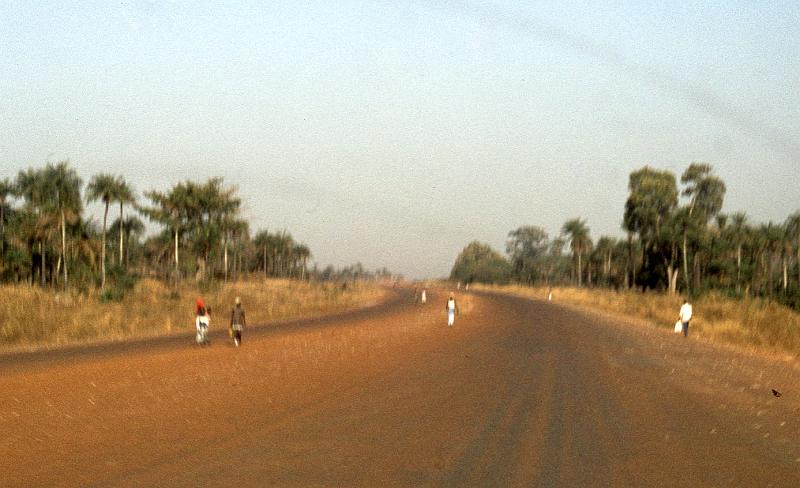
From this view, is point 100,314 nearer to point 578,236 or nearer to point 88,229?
point 88,229

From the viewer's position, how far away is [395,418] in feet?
37.0

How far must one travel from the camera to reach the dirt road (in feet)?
26.5

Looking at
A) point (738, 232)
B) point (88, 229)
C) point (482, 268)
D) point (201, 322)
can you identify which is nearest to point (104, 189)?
point (88, 229)

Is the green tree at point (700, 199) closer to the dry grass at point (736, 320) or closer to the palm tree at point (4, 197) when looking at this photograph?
the dry grass at point (736, 320)

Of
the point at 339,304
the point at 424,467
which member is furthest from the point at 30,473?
the point at 339,304

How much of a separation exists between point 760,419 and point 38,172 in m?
62.7

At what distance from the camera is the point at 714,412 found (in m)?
12.4

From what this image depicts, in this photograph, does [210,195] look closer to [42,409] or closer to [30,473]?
[42,409]

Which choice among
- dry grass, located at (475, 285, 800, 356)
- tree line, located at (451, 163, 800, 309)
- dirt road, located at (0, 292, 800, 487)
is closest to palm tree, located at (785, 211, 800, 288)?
tree line, located at (451, 163, 800, 309)

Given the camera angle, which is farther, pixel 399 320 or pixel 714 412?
pixel 399 320

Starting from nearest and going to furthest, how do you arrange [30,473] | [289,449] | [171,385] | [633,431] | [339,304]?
[30,473] → [289,449] → [633,431] → [171,385] → [339,304]

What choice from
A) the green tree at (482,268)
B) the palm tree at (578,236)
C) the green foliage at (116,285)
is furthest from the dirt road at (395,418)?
the green tree at (482,268)

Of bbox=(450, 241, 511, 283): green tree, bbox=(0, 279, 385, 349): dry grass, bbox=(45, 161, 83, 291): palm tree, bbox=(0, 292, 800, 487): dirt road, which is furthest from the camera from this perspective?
bbox=(450, 241, 511, 283): green tree

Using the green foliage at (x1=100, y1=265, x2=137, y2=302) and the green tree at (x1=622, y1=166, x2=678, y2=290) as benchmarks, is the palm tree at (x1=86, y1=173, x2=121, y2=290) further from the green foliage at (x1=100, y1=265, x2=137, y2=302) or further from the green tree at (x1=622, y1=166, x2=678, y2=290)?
the green tree at (x1=622, y1=166, x2=678, y2=290)
